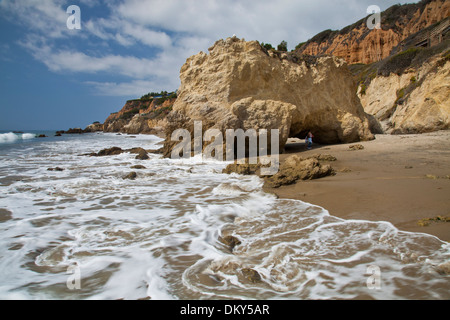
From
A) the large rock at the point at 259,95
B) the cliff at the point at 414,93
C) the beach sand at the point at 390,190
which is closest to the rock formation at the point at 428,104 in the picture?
the cliff at the point at 414,93

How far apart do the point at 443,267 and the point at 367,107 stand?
23.5m

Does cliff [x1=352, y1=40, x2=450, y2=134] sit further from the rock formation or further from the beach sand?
the beach sand

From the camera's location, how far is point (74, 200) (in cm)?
505

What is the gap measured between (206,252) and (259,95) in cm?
888

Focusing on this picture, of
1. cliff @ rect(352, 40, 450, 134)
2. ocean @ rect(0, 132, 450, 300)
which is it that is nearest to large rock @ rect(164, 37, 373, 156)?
cliff @ rect(352, 40, 450, 134)

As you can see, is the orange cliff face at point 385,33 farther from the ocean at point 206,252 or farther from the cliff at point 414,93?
the ocean at point 206,252

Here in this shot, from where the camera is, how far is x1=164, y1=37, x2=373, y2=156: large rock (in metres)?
10.4

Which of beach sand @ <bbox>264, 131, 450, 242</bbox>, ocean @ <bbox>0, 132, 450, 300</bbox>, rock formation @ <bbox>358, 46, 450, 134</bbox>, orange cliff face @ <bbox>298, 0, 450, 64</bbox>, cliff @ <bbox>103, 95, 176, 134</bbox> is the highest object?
orange cliff face @ <bbox>298, 0, 450, 64</bbox>

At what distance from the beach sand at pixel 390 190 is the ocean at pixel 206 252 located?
302mm

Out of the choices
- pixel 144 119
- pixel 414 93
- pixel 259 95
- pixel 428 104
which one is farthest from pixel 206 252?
pixel 144 119

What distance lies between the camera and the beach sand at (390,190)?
11.7 feet

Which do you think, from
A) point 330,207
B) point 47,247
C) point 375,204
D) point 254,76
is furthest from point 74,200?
point 254,76

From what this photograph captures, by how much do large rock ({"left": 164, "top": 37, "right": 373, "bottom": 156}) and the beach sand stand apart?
402cm

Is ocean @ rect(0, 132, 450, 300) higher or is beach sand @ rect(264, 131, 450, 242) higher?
beach sand @ rect(264, 131, 450, 242)
